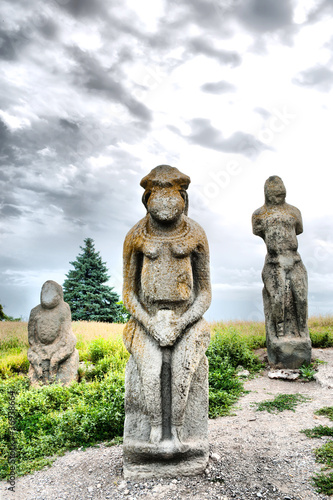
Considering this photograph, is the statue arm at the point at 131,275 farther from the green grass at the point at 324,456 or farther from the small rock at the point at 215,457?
the green grass at the point at 324,456

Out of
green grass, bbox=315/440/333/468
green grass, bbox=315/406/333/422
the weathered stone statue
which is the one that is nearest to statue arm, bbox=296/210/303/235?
the weathered stone statue

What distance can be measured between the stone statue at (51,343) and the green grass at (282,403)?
3856 mm

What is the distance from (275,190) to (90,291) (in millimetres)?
11002

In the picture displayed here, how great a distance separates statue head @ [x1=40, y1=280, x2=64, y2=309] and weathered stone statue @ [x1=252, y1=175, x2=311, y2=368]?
14.6ft

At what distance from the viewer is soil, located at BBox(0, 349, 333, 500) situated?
3.58 m

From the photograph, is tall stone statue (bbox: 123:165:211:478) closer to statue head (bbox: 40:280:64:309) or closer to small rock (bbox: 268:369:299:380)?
small rock (bbox: 268:369:299:380)

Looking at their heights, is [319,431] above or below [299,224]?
below

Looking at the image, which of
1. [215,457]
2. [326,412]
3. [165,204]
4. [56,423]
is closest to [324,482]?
[215,457]

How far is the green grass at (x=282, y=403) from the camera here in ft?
19.9

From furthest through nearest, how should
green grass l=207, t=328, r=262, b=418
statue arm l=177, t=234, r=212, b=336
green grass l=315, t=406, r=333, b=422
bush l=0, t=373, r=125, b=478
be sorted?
green grass l=207, t=328, r=262, b=418
green grass l=315, t=406, r=333, b=422
bush l=0, t=373, r=125, b=478
statue arm l=177, t=234, r=212, b=336

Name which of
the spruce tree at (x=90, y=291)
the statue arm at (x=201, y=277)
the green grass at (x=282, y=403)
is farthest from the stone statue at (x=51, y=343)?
the spruce tree at (x=90, y=291)

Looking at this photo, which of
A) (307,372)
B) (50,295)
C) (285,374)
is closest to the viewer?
(307,372)

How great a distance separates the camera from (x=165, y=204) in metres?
3.86

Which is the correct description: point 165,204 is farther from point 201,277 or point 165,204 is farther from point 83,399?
point 83,399
